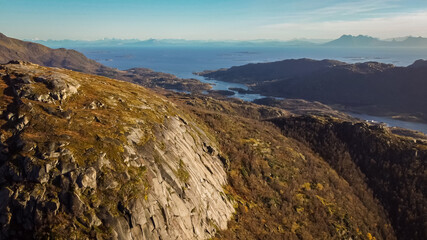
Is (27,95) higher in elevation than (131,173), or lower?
higher

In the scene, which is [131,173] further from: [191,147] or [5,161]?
[191,147]

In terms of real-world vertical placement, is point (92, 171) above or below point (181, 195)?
above

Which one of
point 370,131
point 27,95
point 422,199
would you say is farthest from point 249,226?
point 370,131

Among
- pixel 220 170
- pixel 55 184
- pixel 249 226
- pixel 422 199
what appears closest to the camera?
pixel 55 184

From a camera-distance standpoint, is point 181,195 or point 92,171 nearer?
point 92,171

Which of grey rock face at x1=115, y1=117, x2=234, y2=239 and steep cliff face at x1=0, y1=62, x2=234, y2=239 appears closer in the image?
steep cliff face at x1=0, y1=62, x2=234, y2=239

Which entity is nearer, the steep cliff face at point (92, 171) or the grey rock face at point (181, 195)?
the steep cliff face at point (92, 171)

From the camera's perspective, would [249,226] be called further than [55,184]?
Yes

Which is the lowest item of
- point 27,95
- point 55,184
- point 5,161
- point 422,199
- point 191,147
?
point 422,199
